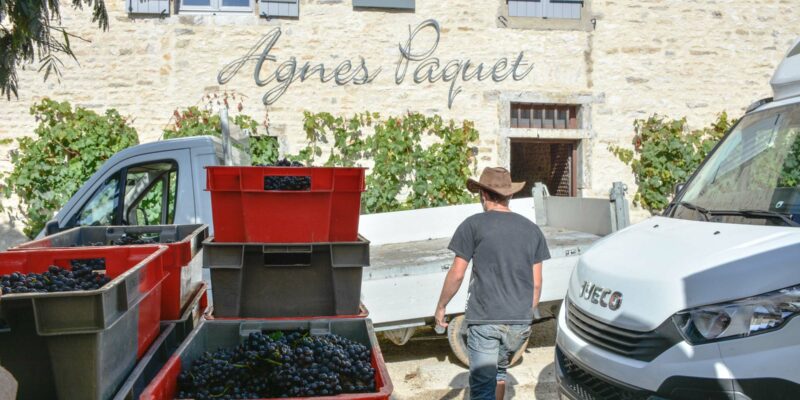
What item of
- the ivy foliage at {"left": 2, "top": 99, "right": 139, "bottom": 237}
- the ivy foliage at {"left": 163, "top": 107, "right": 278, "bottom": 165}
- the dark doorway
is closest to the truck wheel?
the ivy foliage at {"left": 163, "top": 107, "right": 278, "bottom": 165}

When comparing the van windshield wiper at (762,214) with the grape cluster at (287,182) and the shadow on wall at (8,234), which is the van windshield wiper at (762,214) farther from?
the shadow on wall at (8,234)

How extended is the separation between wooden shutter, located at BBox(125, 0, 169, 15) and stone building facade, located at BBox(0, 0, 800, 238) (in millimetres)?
39

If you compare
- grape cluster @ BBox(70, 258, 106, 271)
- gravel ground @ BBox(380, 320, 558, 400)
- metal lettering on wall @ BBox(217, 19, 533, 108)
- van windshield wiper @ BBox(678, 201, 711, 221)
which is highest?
metal lettering on wall @ BBox(217, 19, 533, 108)

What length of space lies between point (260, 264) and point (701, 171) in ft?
8.44

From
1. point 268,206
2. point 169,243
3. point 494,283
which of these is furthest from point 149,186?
point 494,283

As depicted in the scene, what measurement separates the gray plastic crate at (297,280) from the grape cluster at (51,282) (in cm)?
75

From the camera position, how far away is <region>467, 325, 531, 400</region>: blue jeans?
12.3 feet

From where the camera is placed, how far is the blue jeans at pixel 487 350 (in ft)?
12.3

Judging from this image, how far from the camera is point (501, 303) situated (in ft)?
12.3

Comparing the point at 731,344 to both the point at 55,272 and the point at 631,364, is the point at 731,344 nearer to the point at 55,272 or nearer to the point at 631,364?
the point at 631,364

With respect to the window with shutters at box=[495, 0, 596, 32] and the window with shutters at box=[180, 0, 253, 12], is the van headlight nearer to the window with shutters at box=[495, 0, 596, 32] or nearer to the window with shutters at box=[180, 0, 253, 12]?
the window with shutters at box=[495, 0, 596, 32]

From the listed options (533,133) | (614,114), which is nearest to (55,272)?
(533,133)

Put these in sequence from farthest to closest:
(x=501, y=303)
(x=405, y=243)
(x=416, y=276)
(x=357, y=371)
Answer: (x=405, y=243), (x=416, y=276), (x=501, y=303), (x=357, y=371)

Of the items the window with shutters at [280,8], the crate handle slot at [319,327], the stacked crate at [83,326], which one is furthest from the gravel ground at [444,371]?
the window with shutters at [280,8]
